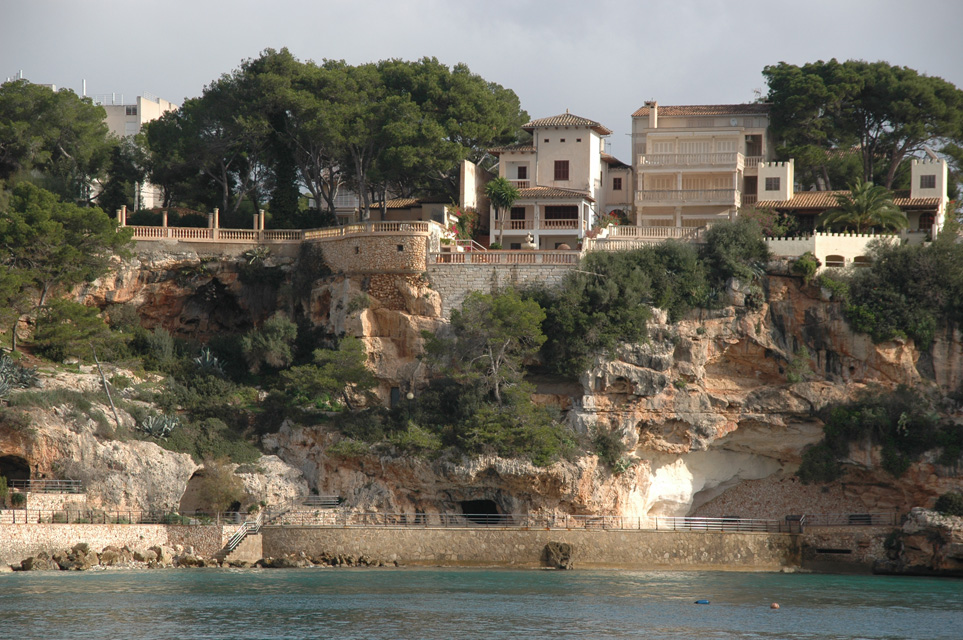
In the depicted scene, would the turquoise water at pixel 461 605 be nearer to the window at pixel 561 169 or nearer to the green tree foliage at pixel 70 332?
the green tree foliage at pixel 70 332

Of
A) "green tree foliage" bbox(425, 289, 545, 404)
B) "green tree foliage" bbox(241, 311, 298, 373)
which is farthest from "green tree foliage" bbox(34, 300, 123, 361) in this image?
"green tree foliage" bbox(425, 289, 545, 404)

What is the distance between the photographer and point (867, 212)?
2133 inches

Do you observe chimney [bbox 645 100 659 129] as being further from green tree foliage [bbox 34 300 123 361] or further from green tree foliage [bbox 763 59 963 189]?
green tree foliage [bbox 34 300 123 361]

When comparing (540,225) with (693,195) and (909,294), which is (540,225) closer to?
→ (693,195)

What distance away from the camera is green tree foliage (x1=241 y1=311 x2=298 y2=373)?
5216 cm

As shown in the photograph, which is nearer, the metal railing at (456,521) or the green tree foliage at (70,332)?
the metal railing at (456,521)

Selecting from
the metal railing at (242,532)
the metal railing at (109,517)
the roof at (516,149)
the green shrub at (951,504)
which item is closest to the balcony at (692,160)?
the roof at (516,149)

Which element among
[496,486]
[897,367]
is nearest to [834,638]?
[496,486]

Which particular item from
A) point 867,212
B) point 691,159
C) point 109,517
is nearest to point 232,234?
point 109,517

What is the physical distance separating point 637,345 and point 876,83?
18.8m

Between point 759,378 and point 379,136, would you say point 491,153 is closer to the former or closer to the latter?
point 379,136

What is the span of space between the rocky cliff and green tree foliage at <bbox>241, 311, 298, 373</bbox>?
1.55 metres

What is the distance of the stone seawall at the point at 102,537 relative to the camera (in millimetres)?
42531

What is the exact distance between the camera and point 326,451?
48.5 metres
